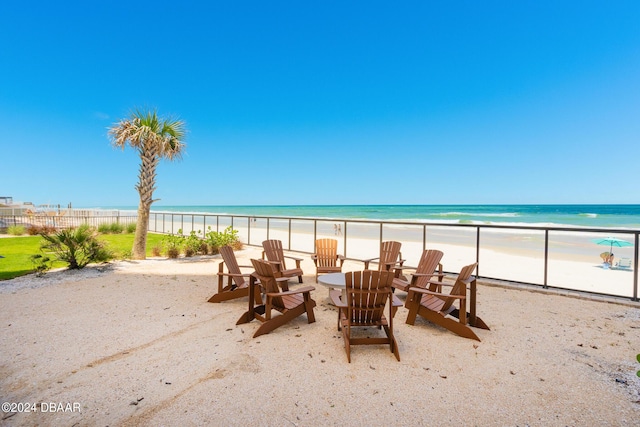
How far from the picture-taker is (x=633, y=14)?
35.5 ft

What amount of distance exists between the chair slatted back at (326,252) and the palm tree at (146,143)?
4.84 m

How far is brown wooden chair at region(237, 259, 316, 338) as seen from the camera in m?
3.15

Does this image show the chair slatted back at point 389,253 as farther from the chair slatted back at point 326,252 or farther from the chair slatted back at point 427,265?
the chair slatted back at point 326,252

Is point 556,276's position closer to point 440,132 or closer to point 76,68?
point 76,68

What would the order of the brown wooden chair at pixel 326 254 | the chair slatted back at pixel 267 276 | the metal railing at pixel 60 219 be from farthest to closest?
1. the metal railing at pixel 60 219
2. the brown wooden chair at pixel 326 254
3. the chair slatted back at pixel 267 276

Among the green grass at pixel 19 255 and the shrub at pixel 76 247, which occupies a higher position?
the shrub at pixel 76 247

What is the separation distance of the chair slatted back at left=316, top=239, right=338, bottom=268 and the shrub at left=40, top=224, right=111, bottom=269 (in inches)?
194

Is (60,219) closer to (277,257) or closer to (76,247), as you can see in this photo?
(76,247)

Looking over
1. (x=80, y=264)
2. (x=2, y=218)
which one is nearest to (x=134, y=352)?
(x=80, y=264)

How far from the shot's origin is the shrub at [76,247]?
5949 millimetres

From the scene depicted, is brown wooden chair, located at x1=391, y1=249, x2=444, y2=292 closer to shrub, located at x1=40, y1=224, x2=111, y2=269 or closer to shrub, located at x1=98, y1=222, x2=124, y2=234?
shrub, located at x1=40, y1=224, x2=111, y2=269

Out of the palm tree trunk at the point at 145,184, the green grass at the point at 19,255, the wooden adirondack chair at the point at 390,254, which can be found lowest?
the green grass at the point at 19,255

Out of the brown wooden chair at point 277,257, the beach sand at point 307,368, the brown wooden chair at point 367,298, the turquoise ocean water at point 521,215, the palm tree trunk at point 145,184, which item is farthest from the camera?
the turquoise ocean water at point 521,215

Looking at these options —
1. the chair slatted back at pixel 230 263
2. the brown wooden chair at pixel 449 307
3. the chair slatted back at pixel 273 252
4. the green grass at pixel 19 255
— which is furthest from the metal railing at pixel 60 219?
the brown wooden chair at pixel 449 307
